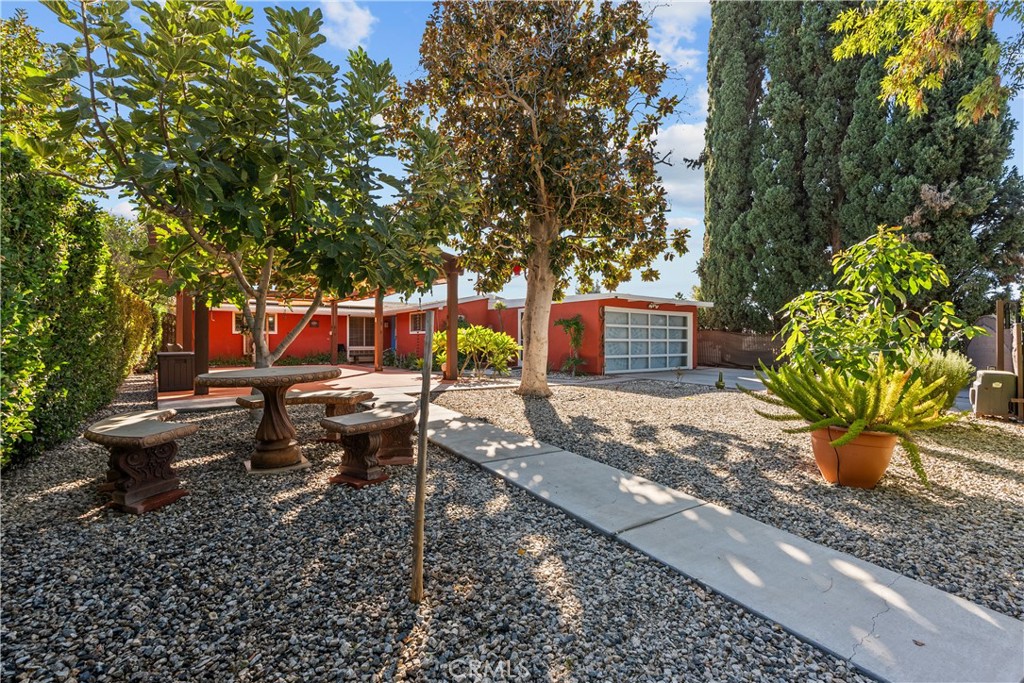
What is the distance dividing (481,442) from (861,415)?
323 centimetres

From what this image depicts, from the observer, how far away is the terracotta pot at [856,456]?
3365 mm

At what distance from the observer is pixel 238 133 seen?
3.32 metres

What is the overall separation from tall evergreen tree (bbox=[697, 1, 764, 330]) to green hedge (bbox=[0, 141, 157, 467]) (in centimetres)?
1831

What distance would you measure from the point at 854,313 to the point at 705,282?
1634 centimetres

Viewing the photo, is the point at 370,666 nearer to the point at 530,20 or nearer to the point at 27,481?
the point at 27,481

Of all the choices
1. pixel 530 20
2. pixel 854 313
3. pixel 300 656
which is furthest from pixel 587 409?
pixel 530 20

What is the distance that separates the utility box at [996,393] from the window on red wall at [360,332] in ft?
57.2

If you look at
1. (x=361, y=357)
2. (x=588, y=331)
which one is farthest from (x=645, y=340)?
(x=361, y=357)

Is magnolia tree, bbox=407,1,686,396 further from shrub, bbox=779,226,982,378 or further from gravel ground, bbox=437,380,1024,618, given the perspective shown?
shrub, bbox=779,226,982,378

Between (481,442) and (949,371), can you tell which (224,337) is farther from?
(949,371)

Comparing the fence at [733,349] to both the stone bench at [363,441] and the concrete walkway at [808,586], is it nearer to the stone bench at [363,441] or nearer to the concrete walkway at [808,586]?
the concrete walkway at [808,586]

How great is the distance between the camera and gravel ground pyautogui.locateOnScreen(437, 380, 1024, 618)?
2.44 meters

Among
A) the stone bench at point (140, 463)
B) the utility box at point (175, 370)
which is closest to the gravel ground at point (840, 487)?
the stone bench at point (140, 463)

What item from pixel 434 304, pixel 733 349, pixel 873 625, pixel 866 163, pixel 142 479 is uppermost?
pixel 866 163
